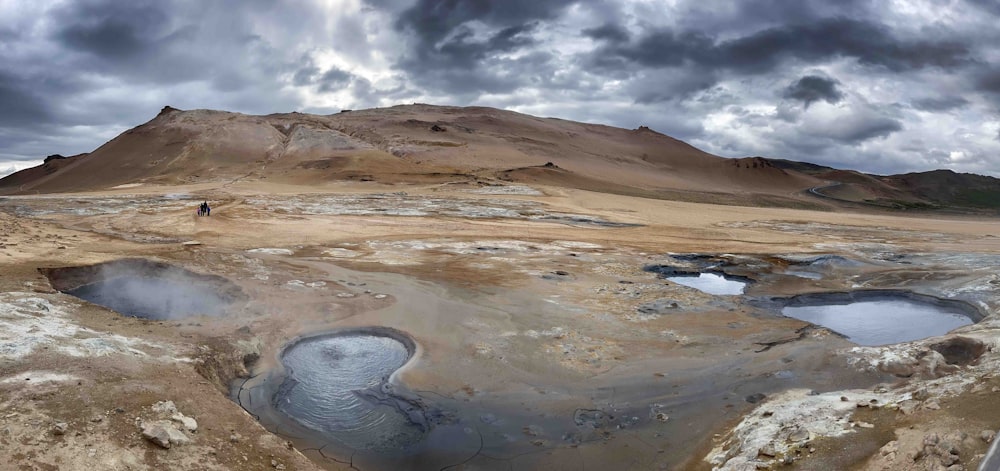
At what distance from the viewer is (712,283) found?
56.3ft

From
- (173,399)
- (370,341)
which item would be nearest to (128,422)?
(173,399)

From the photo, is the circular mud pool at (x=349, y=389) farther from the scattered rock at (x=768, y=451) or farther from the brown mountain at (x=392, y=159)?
the brown mountain at (x=392, y=159)

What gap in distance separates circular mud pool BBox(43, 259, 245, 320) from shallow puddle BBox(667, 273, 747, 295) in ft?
39.6

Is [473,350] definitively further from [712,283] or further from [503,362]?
[712,283]

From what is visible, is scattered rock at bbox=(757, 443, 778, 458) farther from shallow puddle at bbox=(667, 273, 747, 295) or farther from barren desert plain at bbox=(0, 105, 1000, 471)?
shallow puddle at bbox=(667, 273, 747, 295)

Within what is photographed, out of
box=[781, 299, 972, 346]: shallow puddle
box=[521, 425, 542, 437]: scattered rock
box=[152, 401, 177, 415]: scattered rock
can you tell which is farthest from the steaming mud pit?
box=[781, 299, 972, 346]: shallow puddle

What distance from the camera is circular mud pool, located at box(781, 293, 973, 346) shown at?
12078 millimetres

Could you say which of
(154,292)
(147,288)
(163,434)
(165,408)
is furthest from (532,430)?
(147,288)

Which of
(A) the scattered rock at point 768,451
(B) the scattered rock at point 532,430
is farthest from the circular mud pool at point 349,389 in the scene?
(A) the scattered rock at point 768,451

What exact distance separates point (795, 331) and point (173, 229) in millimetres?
22854

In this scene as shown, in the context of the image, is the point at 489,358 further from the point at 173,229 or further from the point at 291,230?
the point at 173,229

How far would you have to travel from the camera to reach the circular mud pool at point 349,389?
7.86 metres

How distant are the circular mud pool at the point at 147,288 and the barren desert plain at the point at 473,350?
0.08 m

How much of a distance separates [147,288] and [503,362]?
31.3 ft
